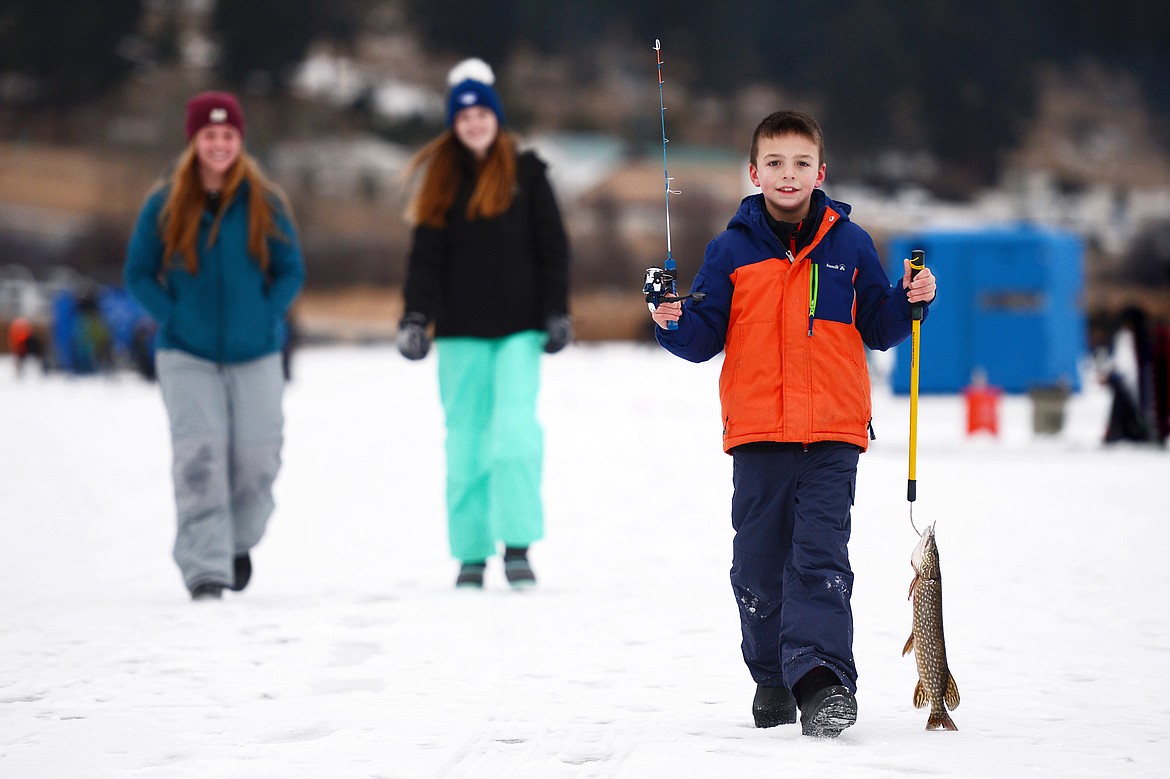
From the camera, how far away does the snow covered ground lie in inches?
142

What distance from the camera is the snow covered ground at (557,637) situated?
361 centimetres

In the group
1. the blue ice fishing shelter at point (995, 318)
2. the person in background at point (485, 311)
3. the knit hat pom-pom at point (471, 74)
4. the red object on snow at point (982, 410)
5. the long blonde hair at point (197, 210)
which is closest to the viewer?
the long blonde hair at point (197, 210)

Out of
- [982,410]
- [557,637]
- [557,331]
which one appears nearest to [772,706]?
[557,637]

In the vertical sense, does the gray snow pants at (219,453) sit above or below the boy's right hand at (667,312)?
below

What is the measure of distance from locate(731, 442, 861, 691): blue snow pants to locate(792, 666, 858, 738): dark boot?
30 mm

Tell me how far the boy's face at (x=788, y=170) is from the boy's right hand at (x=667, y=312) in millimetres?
385

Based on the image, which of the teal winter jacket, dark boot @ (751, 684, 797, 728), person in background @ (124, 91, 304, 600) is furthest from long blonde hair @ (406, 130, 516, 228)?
dark boot @ (751, 684, 797, 728)

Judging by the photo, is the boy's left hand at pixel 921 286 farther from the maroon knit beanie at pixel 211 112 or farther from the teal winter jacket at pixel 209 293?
the maroon knit beanie at pixel 211 112

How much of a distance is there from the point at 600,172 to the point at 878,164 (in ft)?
56.6

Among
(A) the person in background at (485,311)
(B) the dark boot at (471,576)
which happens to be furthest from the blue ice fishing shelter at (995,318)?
(B) the dark boot at (471,576)

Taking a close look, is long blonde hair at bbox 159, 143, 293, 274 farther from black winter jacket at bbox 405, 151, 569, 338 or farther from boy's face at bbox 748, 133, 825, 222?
boy's face at bbox 748, 133, 825, 222

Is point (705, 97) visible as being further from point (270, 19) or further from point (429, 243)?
point (429, 243)

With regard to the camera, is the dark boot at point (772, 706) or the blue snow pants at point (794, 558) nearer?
the blue snow pants at point (794, 558)

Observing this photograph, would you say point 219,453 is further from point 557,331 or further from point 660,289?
point 660,289
